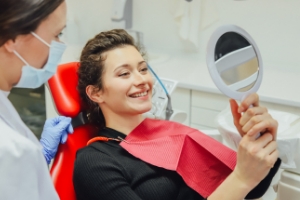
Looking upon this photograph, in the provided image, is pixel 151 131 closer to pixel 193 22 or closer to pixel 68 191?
pixel 68 191

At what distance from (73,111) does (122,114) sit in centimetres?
20

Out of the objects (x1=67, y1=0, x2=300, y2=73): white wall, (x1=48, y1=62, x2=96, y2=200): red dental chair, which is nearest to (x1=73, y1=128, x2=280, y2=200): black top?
(x1=48, y1=62, x2=96, y2=200): red dental chair

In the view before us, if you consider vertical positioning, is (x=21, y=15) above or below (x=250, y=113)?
above

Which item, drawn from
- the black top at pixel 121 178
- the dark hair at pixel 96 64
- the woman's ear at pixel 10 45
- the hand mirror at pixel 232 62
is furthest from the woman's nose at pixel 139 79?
the woman's ear at pixel 10 45

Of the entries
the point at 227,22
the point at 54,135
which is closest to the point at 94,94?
the point at 54,135

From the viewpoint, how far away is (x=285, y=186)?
135 centimetres

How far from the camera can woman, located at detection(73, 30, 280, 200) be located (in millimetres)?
1187

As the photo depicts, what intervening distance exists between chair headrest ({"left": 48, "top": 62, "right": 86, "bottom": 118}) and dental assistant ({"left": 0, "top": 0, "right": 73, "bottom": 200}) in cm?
46

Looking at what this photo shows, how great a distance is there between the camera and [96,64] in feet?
5.14

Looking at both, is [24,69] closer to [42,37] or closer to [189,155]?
[42,37]

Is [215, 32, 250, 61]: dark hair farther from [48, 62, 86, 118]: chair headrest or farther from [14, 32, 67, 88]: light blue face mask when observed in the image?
[48, 62, 86, 118]: chair headrest

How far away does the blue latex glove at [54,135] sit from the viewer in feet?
4.99

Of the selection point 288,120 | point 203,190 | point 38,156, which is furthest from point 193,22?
point 38,156

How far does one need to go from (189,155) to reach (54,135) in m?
0.52
